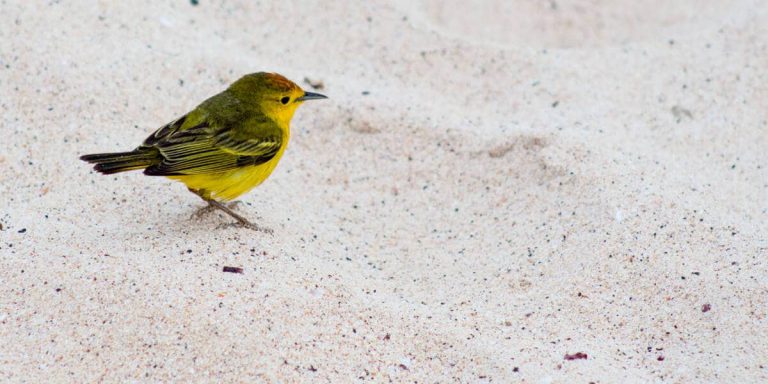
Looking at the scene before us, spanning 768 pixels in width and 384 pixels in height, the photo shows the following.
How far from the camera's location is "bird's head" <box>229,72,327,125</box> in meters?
5.07

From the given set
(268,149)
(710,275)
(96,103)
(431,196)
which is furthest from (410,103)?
(710,275)

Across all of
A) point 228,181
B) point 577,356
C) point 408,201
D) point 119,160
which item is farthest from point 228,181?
point 577,356

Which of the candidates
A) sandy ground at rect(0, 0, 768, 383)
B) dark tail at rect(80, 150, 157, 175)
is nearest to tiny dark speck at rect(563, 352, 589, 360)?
sandy ground at rect(0, 0, 768, 383)

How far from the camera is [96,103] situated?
5.78 metres

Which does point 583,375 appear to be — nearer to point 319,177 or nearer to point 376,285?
point 376,285

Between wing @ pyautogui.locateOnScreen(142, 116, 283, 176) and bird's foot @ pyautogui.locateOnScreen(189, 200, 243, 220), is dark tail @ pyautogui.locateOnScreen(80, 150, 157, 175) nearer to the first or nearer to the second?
wing @ pyautogui.locateOnScreen(142, 116, 283, 176)

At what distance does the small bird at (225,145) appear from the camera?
14.9 ft

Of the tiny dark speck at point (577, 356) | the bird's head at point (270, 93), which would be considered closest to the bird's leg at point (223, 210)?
the bird's head at point (270, 93)

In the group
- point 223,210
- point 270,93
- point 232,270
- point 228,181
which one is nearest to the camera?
point 232,270

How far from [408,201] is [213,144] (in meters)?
1.39

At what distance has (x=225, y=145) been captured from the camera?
4.80 m

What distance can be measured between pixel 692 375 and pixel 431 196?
7.09 feet

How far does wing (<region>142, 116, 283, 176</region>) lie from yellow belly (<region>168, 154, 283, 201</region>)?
0.11ft

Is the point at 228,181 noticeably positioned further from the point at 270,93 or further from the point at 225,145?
the point at 270,93
